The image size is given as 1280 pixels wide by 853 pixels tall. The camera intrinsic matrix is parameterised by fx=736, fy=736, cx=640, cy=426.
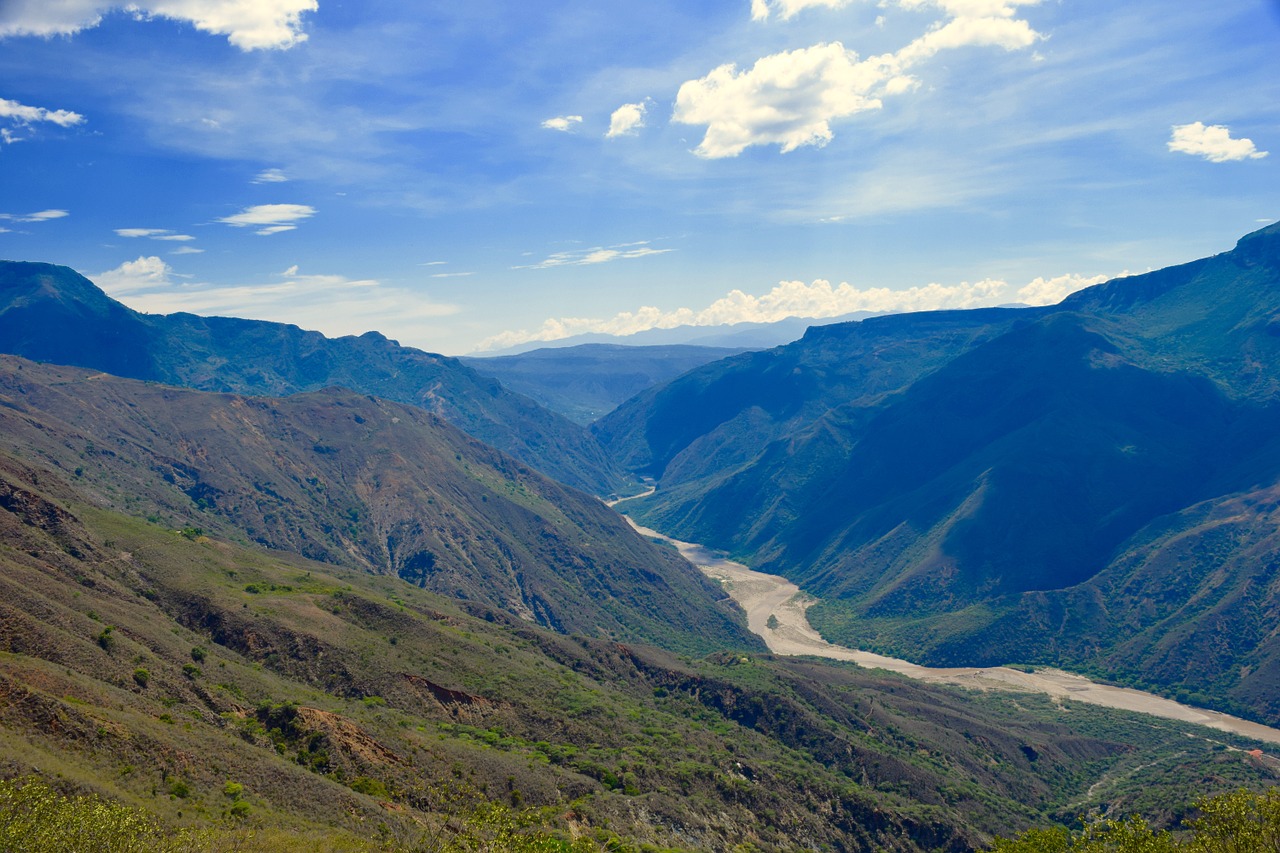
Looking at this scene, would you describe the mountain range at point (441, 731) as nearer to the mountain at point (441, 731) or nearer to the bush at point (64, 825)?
the mountain at point (441, 731)

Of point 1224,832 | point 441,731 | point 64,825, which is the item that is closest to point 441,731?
point 441,731

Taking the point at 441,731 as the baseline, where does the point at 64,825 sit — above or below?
above

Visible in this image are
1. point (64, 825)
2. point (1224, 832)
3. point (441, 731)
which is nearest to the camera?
point (64, 825)

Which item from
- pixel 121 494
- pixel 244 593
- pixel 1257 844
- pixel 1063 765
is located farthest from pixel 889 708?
pixel 121 494

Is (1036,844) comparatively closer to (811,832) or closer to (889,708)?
(811,832)

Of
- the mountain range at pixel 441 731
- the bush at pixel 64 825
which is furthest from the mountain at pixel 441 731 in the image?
the bush at pixel 64 825

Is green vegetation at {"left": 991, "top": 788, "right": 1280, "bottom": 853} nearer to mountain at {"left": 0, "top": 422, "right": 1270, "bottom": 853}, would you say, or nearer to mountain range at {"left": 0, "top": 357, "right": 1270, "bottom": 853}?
mountain range at {"left": 0, "top": 357, "right": 1270, "bottom": 853}

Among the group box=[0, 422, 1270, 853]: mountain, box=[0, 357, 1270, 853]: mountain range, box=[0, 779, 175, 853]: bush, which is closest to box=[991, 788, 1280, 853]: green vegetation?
box=[0, 357, 1270, 853]: mountain range

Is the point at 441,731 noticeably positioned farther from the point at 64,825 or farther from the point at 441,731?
the point at 64,825
